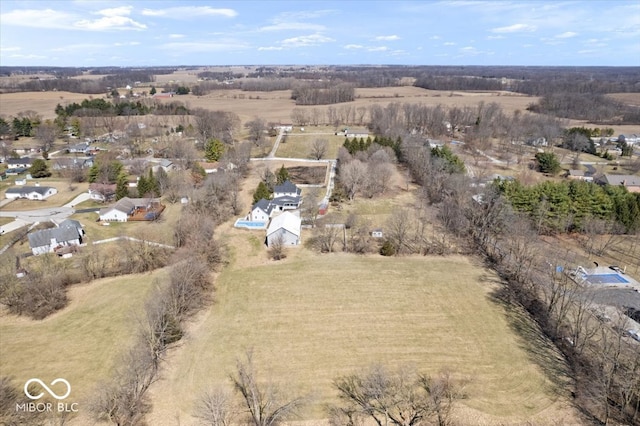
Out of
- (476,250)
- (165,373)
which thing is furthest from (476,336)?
(165,373)

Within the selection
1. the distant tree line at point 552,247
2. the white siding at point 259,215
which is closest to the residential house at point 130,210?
the white siding at point 259,215

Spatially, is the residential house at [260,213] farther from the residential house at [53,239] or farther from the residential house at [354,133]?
the residential house at [354,133]

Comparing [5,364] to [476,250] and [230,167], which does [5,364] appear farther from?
[230,167]

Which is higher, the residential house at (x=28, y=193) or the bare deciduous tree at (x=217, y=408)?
the residential house at (x=28, y=193)

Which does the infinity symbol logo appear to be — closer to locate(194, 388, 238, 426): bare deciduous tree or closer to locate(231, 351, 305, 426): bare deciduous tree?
locate(194, 388, 238, 426): bare deciduous tree

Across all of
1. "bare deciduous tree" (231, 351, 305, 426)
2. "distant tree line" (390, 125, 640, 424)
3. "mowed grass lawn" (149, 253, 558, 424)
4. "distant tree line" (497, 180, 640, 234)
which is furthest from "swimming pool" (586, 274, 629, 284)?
"bare deciduous tree" (231, 351, 305, 426)

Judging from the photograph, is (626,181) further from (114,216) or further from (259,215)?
(114,216)

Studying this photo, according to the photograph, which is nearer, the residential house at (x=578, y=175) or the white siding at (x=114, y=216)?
the white siding at (x=114, y=216)
